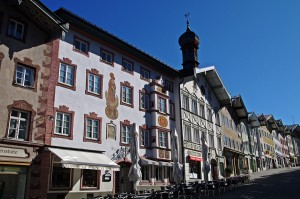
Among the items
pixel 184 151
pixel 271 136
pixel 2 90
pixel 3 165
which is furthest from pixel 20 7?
pixel 271 136

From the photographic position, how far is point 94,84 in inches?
822

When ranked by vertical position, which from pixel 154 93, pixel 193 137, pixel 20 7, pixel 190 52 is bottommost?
pixel 193 137

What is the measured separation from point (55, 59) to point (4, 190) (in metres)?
7.88

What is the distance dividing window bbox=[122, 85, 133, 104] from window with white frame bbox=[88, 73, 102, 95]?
261cm

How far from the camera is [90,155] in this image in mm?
18469

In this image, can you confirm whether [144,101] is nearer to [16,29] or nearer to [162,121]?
[162,121]

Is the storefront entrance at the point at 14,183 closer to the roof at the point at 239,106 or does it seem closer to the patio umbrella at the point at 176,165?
the patio umbrella at the point at 176,165

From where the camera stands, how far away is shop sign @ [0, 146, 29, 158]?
1444cm

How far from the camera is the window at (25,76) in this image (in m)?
16.1

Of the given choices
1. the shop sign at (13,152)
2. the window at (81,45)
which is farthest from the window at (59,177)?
the window at (81,45)

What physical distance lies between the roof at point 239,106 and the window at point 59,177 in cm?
3441

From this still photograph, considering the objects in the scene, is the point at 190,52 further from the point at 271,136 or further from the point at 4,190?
the point at 271,136

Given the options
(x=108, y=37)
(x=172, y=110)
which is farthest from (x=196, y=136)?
(x=108, y=37)

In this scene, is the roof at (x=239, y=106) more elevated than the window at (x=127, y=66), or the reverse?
the roof at (x=239, y=106)
